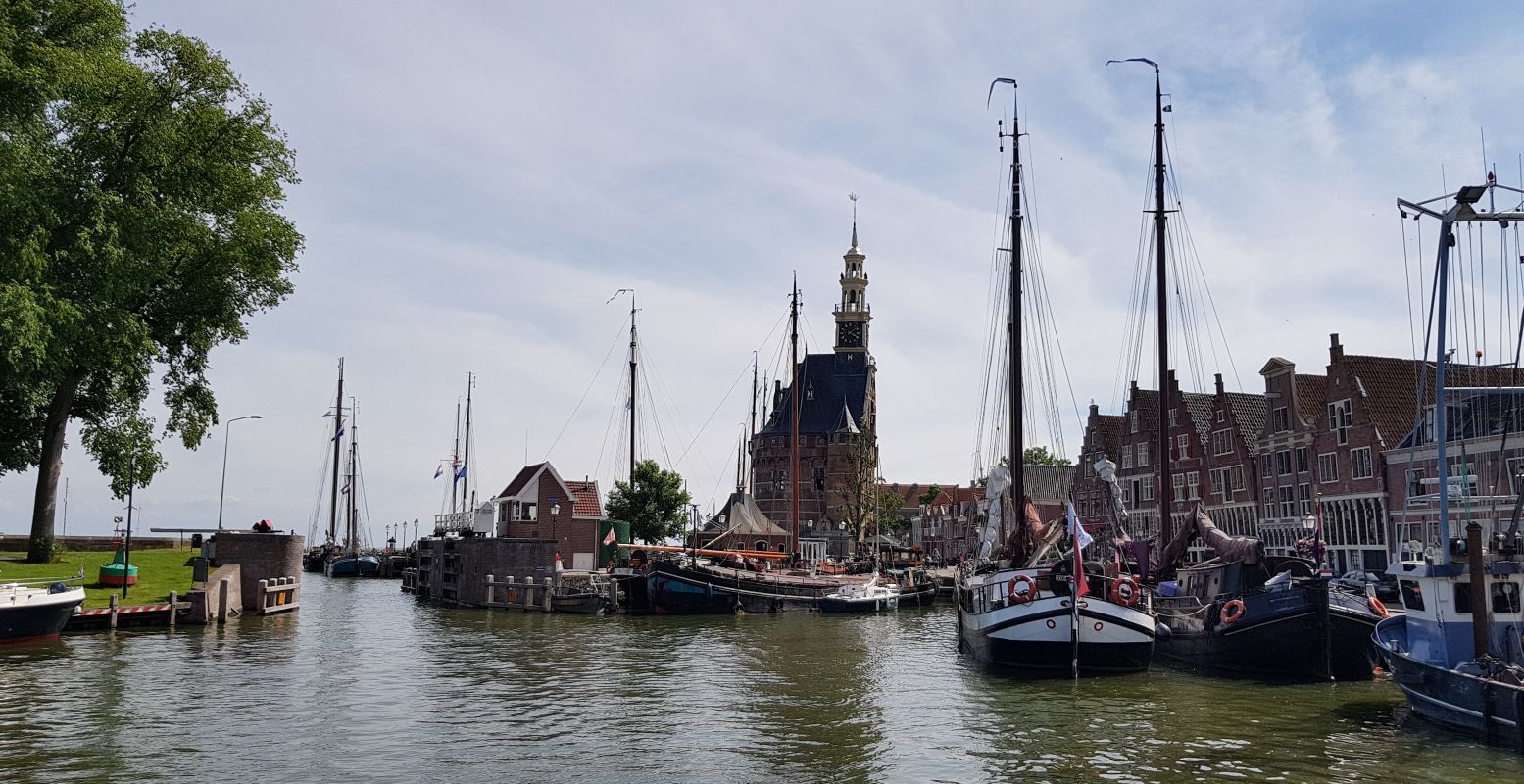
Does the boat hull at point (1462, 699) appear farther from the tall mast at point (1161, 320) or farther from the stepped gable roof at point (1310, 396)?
the stepped gable roof at point (1310, 396)

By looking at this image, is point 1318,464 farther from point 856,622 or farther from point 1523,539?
point 1523,539

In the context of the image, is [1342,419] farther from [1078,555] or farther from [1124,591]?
[1078,555]

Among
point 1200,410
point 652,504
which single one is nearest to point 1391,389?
point 1200,410

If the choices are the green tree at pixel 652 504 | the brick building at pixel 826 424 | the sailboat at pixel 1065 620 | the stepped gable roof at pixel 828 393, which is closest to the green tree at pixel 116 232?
the sailboat at pixel 1065 620

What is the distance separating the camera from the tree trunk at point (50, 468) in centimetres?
4147

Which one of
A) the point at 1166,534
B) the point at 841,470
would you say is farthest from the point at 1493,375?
the point at 841,470

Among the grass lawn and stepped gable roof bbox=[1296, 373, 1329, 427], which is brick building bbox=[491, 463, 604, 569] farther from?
stepped gable roof bbox=[1296, 373, 1329, 427]

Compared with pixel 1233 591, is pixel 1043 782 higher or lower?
lower

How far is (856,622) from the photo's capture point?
2234 inches

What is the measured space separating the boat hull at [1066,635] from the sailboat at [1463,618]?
6938 millimetres

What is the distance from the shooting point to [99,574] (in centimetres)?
4394

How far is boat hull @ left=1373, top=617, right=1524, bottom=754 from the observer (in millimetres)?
20891

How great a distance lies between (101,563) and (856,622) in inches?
1377

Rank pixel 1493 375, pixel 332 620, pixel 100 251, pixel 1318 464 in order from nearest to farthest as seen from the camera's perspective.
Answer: pixel 100 251
pixel 332 620
pixel 1493 375
pixel 1318 464
